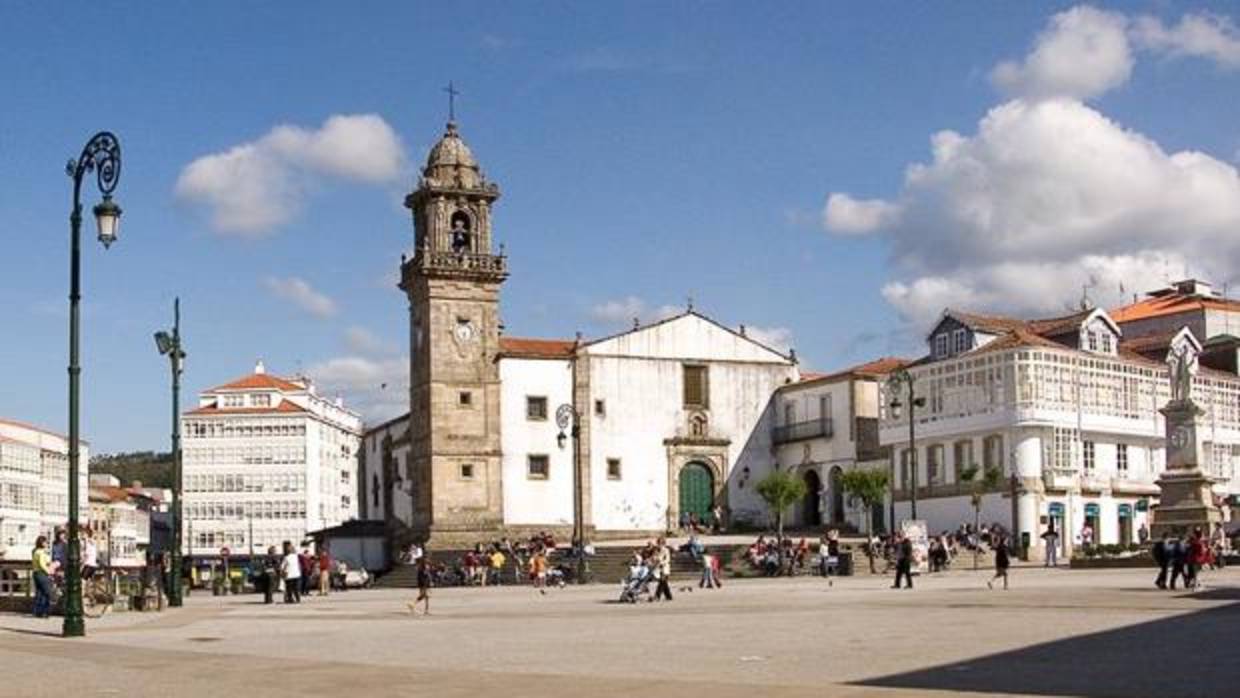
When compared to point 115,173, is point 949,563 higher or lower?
lower

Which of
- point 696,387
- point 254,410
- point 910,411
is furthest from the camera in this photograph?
point 254,410

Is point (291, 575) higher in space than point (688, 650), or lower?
lower

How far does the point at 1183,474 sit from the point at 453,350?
32.3 meters

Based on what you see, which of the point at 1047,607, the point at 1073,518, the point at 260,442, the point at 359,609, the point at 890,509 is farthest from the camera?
the point at 260,442

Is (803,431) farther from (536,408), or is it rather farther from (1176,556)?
(1176,556)

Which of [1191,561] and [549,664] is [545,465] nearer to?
[1191,561]

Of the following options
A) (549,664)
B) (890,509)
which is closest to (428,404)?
(890,509)

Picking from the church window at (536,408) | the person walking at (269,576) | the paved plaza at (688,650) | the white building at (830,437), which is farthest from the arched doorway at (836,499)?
the paved plaza at (688,650)

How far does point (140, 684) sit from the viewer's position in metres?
15.3

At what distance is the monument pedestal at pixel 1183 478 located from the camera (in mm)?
44438

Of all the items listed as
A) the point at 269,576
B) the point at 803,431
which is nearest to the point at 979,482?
the point at 803,431

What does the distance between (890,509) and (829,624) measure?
4444 cm

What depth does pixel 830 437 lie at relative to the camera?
237 feet

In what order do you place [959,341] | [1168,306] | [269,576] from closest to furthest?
[269,576] → [959,341] → [1168,306]
